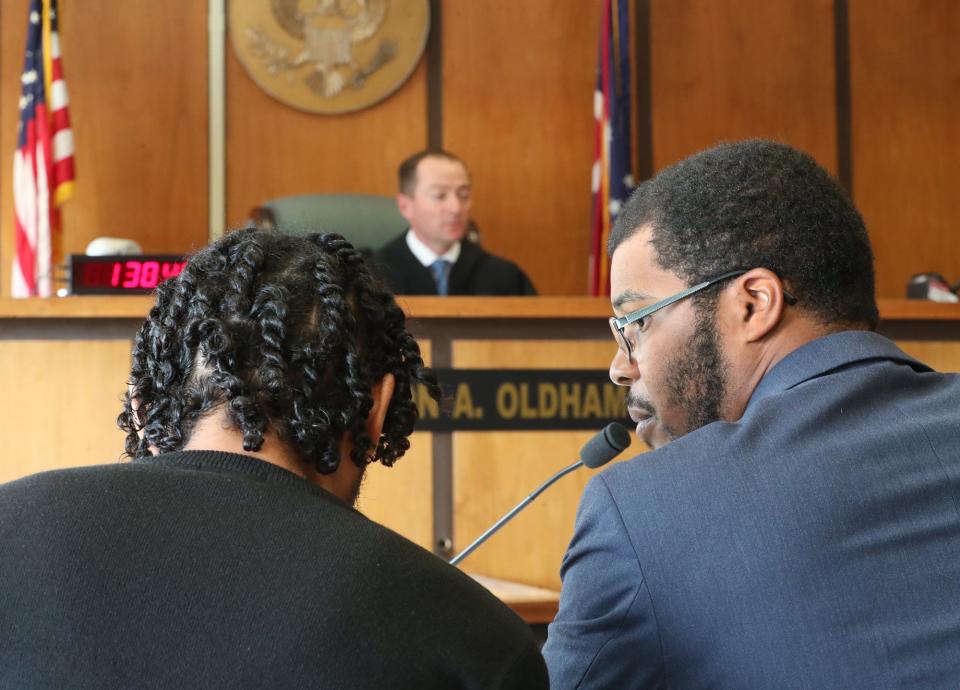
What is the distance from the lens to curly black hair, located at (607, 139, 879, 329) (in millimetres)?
1300

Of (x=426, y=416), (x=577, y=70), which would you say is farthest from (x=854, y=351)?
(x=577, y=70)

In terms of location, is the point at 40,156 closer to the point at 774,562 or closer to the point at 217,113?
the point at 217,113

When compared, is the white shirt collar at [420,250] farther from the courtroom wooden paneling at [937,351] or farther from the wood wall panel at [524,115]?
the courtroom wooden paneling at [937,351]

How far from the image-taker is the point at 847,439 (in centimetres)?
109

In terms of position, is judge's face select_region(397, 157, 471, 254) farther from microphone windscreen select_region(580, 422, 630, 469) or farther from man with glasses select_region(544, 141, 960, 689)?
man with glasses select_region(544, 141, 960, 689)

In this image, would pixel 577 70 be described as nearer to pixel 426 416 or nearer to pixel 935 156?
pixel 935 156

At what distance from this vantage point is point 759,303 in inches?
51.1

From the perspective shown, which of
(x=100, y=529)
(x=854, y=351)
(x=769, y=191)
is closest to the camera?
(x=100, y=529)

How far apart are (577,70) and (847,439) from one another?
537 cm

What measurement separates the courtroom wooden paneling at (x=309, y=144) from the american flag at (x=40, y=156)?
1.04 m

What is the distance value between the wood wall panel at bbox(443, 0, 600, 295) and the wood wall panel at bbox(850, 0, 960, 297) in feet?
5.00

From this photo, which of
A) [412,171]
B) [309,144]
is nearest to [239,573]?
[412,171]

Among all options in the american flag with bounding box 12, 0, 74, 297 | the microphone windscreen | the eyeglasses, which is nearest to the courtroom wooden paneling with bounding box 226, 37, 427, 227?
the american flag with bounding box 12, 0, 74, 297

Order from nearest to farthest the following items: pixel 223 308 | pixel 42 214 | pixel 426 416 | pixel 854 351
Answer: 1. pixel 223 308
2. pixel 854 351
3. pixel 426 416
4. pixel 42 214
